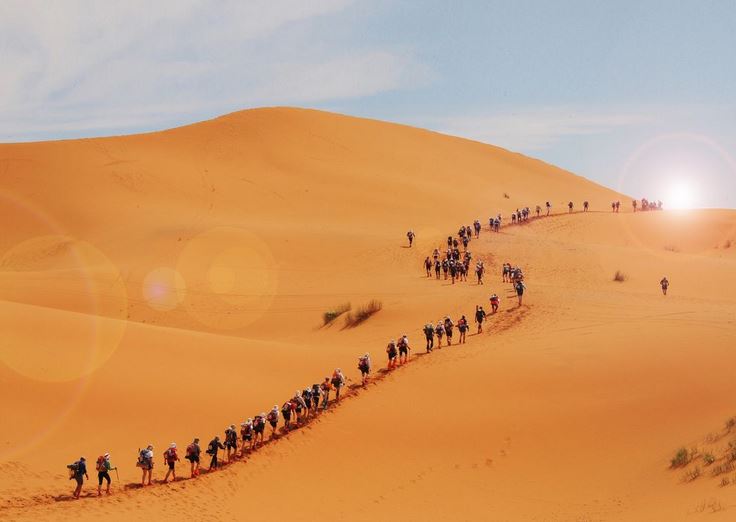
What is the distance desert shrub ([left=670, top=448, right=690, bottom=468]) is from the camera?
12.9 meters

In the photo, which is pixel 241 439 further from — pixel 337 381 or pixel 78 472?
pixel 78 472

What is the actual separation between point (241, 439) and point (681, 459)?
28.6ft

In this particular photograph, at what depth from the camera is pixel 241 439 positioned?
52.3ft

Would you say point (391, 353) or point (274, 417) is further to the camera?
point (391, 353)

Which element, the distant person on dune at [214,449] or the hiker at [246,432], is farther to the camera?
the hiker at [246,432]

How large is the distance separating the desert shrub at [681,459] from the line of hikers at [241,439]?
792cm

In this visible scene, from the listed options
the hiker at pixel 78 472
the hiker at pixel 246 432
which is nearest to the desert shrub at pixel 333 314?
the hiker at pixel 246 432

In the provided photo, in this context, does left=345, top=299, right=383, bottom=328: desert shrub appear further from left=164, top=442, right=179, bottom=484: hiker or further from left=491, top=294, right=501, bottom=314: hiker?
left=164, top=442, right=179, bottom=484: hiker

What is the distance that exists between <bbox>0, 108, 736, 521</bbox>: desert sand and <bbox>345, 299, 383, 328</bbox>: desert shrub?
0.49 m

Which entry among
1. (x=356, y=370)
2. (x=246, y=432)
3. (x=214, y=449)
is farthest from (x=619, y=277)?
(x=214, y=449)

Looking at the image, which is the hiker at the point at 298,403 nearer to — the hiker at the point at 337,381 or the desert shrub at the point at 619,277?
the hiker at the point at 337,381

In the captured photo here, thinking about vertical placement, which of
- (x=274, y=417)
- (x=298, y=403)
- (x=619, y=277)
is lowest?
(x=274, y=417)

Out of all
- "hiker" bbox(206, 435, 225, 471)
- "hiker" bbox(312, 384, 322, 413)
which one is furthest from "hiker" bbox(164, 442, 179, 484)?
"hiker" bbox(312, 384, 322, 413)

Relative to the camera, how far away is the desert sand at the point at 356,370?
13.7 m
